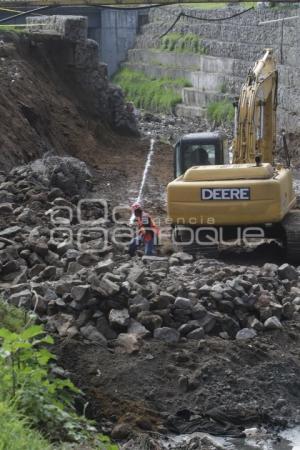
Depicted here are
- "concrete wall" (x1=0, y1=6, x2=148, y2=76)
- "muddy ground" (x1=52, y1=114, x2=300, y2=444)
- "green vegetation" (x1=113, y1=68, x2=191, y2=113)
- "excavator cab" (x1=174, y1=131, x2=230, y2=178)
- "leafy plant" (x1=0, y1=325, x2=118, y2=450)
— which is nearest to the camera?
"leafy plant" (x1=0, y1=325, x2=118, y2=450)

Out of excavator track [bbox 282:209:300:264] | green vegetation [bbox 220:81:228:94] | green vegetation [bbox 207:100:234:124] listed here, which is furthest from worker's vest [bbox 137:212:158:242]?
green vegetation [bbox 220:81:228:94]

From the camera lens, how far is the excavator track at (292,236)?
17656 millimetres

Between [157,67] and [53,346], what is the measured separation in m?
37.8

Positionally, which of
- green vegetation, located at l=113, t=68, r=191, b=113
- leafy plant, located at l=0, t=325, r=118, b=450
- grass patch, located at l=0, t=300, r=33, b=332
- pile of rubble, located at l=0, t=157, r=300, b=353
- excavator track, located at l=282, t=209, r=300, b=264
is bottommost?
green vegetation, located at l=113, t=68, r=191, b=113

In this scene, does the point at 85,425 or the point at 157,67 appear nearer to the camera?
the point at 85,425

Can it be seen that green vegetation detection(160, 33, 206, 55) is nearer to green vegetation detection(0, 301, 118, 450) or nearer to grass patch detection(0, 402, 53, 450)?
green vegetation detection(0, 301, 118, 450)

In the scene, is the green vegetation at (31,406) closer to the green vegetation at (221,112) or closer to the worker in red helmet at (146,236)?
the worker in red helmet at (146,236)

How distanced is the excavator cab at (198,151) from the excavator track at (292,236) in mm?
2905

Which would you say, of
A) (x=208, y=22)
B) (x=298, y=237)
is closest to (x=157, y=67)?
(x=208, y=22)

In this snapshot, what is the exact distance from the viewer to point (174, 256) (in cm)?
1720

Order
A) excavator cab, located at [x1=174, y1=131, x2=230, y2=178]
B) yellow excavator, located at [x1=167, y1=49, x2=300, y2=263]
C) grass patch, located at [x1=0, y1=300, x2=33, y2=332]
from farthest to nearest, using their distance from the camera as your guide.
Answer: excavator cab, located at [x1=174, y1=131, x2=230, y2=178]
yellow excavator, located at [x1=167, y1=49, x2=300, y2=263]
grass patch, located at [x1=0, y1=300, x2=33, y2=332]

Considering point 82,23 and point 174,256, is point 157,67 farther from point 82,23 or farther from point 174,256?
point 174,256

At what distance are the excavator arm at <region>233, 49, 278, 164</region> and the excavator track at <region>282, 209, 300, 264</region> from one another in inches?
61.0

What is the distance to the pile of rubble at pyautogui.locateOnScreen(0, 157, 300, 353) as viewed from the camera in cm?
1326
